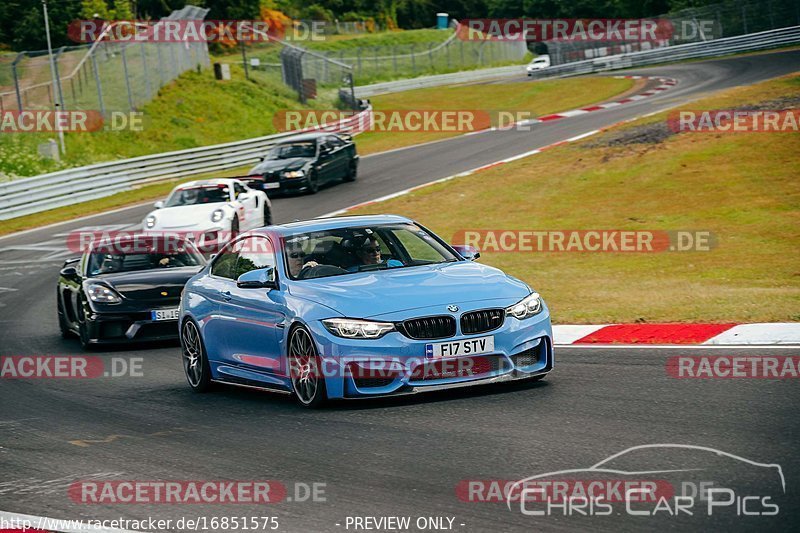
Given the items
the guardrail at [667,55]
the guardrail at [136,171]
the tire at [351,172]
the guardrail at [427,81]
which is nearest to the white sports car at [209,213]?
the tire at [351,172]

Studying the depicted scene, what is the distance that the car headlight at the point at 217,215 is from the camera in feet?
74.8

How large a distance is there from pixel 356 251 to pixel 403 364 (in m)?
1.65

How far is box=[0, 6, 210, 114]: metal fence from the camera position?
39312mm

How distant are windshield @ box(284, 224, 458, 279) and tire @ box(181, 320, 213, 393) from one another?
152 cm

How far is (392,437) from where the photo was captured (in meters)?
7.78

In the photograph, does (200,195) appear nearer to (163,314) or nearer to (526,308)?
(163,314)

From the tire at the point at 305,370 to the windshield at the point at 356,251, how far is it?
28.9 inches

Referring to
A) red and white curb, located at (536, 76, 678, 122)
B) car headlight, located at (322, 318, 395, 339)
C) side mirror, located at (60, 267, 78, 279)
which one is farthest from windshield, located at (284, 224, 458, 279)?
red and white curb, located at (536, 76, 678, 122)

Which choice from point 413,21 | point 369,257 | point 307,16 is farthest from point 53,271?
point 413,21

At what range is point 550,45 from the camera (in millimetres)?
78750

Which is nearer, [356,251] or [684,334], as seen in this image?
[356,251]

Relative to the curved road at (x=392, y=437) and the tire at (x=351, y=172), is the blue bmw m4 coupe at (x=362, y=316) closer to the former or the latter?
the curved road at (x=392, y=437)

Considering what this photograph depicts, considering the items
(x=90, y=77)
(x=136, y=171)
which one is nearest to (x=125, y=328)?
(x=136, y=171)

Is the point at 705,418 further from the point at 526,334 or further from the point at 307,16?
the point at 307,16
